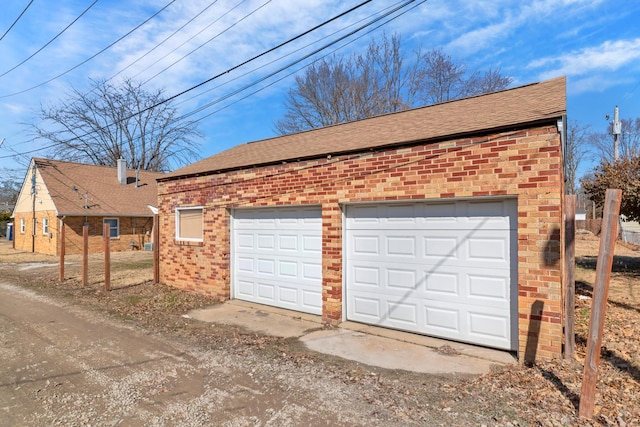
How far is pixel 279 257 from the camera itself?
324 inches

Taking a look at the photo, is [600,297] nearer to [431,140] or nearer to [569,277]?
[569,277]

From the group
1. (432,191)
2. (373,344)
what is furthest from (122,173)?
(432,191)

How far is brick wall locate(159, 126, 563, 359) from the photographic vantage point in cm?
488

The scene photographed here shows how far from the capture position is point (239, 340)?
609 cm

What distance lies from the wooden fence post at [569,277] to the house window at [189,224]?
7843 mm

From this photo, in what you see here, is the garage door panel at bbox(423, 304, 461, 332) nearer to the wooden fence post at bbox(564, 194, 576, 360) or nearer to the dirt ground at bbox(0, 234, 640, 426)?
the dirt ground at bbox(0, 234, 640, 426)

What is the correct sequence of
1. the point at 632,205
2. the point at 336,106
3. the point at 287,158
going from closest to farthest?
1. the point at 287,158
2. the point at 632,205
3. the point at 336,106

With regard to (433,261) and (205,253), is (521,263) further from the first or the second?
(205,253)

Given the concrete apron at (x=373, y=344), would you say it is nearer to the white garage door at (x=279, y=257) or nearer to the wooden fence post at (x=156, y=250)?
the white garage door at (x=279, y=257)

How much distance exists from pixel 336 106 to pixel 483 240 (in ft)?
70.4

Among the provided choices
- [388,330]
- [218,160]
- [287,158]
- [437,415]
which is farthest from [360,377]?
[218,160]

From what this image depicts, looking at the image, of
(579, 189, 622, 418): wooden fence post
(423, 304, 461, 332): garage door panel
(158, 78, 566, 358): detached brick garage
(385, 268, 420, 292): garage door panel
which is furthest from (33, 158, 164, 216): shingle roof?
(579, 189, 622, 418): wooden fence post

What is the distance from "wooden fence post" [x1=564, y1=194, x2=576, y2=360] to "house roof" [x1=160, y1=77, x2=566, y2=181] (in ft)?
3.94

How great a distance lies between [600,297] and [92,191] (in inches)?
1014
